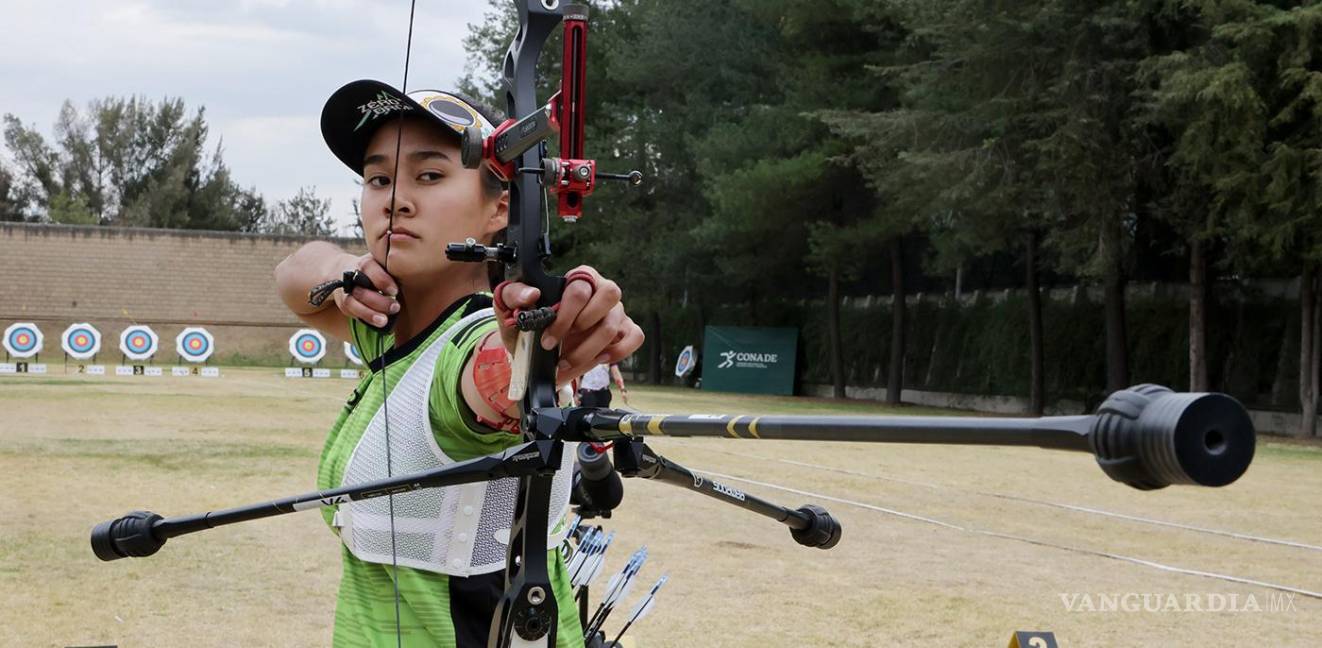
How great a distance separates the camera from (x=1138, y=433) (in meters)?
0.94

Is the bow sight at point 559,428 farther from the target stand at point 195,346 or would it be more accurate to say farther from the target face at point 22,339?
the target face at point 22,339

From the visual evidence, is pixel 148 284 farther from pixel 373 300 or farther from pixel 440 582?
pixel 440 582

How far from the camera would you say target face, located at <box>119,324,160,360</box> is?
38344mm

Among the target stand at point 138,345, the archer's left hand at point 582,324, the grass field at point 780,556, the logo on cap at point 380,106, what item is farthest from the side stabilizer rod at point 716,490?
the target stand at point 138,345

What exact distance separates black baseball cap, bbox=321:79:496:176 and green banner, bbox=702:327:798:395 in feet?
108

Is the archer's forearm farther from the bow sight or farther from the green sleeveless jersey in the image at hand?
the bow sight

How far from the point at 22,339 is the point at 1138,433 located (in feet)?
137

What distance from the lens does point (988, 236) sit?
2405cm

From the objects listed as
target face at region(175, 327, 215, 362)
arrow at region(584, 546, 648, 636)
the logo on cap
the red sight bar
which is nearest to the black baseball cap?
the logo on cap

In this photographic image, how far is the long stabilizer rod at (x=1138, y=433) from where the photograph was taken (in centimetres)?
92

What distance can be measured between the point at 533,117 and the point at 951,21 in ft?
69.9

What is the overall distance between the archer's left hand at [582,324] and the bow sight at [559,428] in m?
0.02

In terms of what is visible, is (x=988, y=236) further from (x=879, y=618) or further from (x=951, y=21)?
(x=879, y=618)

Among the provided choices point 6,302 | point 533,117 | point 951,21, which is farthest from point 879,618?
point 6,302
